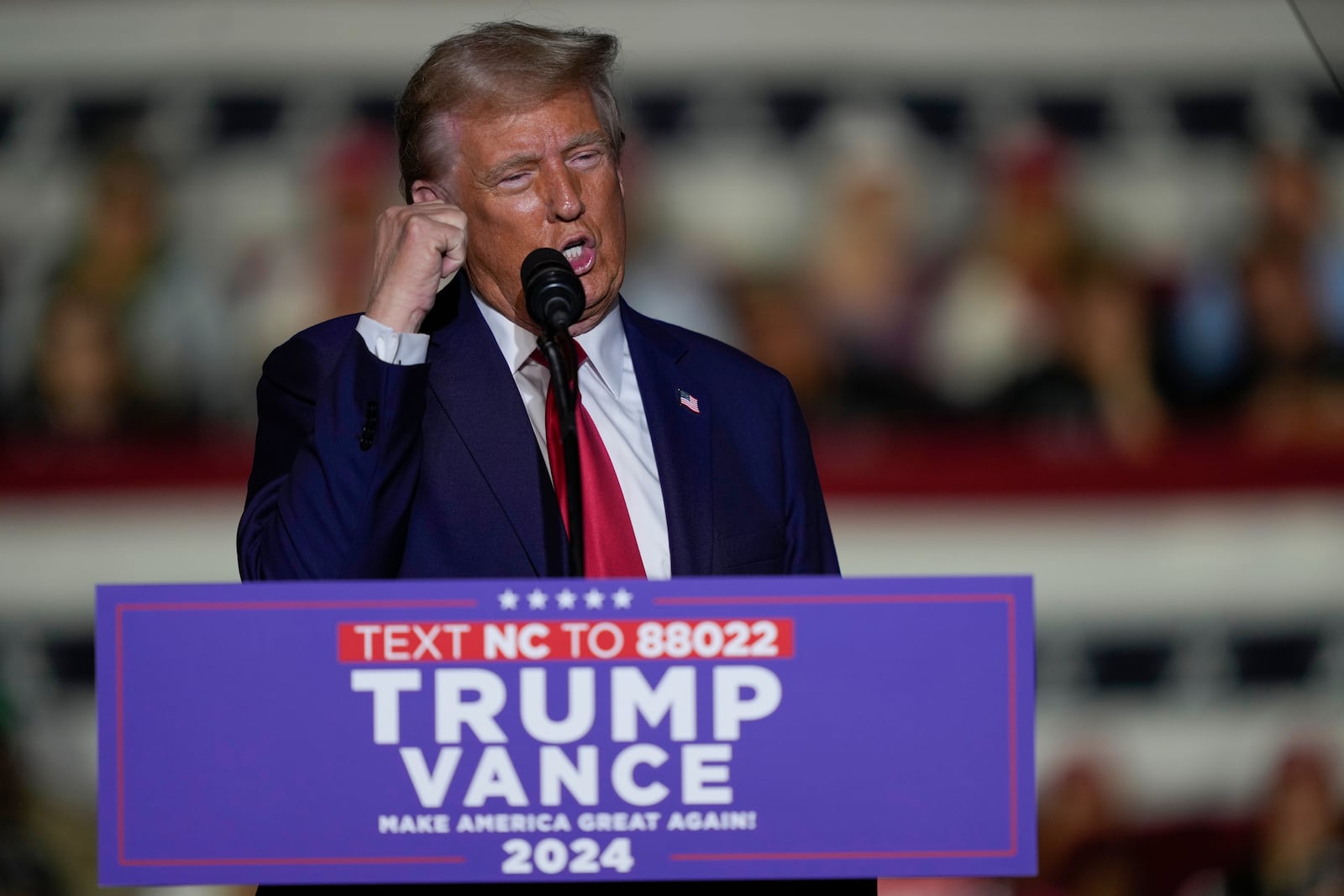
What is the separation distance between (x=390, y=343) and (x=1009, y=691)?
585 millimetres

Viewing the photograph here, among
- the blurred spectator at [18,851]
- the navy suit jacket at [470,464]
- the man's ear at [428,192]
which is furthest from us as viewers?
the blurred spectator at [18,851]

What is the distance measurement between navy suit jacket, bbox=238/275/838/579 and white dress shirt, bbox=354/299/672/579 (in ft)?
0.06

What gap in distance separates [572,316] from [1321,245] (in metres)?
3.42

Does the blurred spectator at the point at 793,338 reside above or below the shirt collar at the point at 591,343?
above

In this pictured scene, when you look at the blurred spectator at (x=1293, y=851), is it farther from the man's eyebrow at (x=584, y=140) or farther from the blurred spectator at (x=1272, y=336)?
the man's eyebrow at (x=584, y=140)

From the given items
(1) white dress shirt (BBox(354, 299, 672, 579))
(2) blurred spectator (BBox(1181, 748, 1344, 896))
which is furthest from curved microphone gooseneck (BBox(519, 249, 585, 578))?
(2) blurred spectator (BBox(1181, 748, 1344, 896))

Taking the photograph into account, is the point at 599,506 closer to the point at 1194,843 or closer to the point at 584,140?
the point at 584,140

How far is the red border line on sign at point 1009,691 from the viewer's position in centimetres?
102

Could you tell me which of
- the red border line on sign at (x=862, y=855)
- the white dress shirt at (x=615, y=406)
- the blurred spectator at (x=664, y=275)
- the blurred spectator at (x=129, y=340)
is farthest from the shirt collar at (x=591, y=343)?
the blurred spectator at (x=129, y=340)

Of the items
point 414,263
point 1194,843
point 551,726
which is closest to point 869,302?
point 1194,843

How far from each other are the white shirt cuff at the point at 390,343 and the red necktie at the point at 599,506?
124mm

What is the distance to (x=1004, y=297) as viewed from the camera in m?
3.89

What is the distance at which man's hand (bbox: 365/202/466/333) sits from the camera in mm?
1239

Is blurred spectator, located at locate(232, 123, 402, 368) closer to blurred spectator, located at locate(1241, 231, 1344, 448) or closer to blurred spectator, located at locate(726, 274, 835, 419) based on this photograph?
blurred spectator, located at locate(726, 274, 835, 419)
